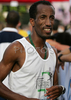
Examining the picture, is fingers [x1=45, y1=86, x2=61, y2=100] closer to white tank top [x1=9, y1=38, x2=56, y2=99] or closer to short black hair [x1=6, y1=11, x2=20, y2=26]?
white tank top [x1=9, y1=38, x2=56, y2=99]

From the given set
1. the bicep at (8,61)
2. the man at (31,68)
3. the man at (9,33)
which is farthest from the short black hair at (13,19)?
the bicep at (8,61)

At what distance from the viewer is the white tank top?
223 centimetres

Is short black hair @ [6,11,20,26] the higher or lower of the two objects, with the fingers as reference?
higher

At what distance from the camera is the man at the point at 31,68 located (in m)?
2.22

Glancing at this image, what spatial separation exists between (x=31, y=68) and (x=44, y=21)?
0.58m

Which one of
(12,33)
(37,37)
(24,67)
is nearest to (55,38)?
(12,33)

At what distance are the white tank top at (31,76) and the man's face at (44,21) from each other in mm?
214

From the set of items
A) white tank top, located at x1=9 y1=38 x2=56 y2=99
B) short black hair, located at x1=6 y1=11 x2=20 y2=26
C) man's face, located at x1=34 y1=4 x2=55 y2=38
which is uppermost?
man's face, located at x1=34 y1=4 x2=55 y2=38

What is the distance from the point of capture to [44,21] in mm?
2379

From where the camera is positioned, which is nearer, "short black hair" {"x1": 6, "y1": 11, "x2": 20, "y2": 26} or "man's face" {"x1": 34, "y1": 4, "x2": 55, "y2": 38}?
"man's face" {"x1": 34, "y1": 4, "x2": 55, "y2": 38}

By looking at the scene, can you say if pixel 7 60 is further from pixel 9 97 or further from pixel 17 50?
pixel 9 97

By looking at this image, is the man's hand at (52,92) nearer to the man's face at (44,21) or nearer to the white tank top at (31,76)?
the white tank top at (31,76)

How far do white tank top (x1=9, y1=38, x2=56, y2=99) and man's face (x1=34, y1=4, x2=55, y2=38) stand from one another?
21 cm

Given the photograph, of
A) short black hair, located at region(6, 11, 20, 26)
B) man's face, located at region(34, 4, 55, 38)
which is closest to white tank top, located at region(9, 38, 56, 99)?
man's face, located at region(34, 4, 55, 38)
